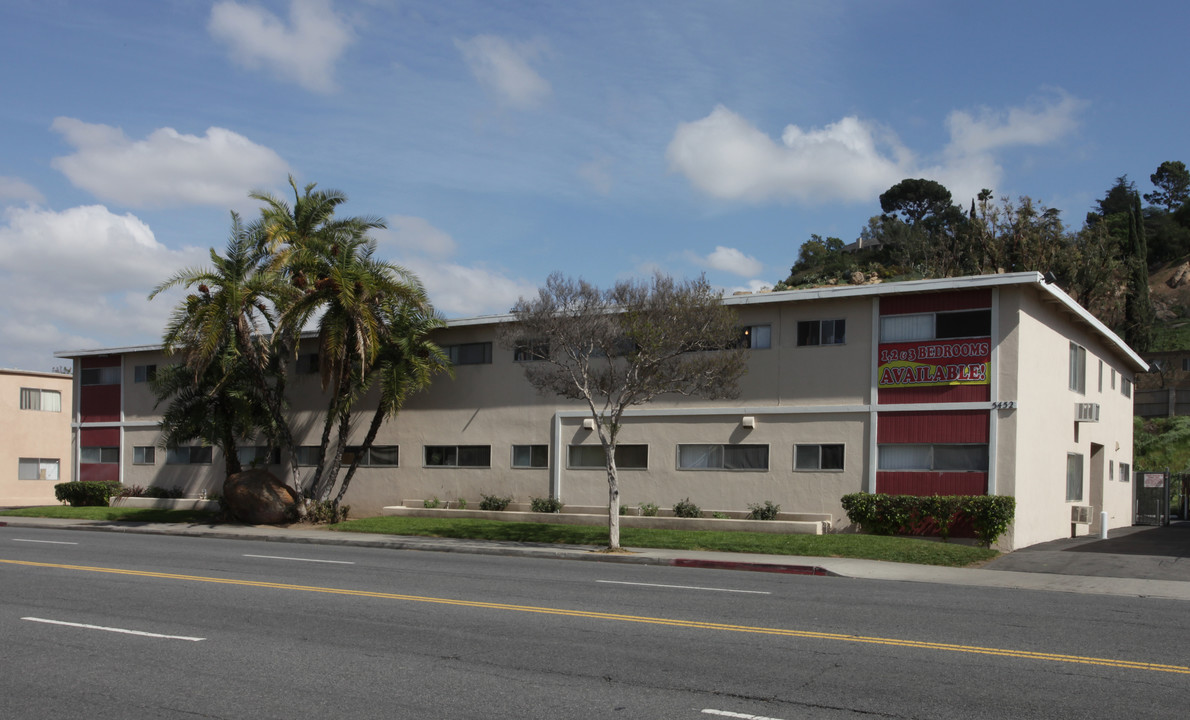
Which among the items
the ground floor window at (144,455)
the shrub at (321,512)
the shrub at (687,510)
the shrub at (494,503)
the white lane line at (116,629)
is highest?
the white lane line at (116,629)

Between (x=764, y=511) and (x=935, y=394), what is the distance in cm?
519

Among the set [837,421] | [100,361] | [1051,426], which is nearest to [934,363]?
[837,421]

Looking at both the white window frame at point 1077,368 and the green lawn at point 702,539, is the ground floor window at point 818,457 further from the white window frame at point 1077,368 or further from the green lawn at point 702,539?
the white window frame at point 1077,368

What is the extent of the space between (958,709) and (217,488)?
3333 cm

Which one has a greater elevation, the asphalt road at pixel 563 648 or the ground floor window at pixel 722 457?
the ground floor window at pixel 722 457

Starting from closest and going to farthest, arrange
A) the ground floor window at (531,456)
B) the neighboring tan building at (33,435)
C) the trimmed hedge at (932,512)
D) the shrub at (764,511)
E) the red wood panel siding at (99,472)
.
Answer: the trimmed hedge at (932,512) → the shrub at (764,511) → the ground floor window at (531,456) → the red wood panel siding at (99,472) → the neighboring tan building at (33,435)

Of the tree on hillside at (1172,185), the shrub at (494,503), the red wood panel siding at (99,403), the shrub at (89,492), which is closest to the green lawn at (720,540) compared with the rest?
the shrub at (494,503)

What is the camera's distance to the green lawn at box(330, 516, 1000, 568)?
2053cm

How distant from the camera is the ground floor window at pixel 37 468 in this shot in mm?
47188

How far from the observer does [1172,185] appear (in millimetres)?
130625

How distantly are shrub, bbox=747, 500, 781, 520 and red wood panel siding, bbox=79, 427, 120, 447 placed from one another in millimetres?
26407

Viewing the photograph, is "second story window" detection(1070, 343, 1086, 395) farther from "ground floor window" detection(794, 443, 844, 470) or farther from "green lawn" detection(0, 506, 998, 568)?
"green lawn" detection(0, 506, 998, 568)

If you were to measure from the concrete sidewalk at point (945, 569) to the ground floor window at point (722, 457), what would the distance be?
5.45 metres

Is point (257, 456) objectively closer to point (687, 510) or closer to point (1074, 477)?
point (687, 510)
